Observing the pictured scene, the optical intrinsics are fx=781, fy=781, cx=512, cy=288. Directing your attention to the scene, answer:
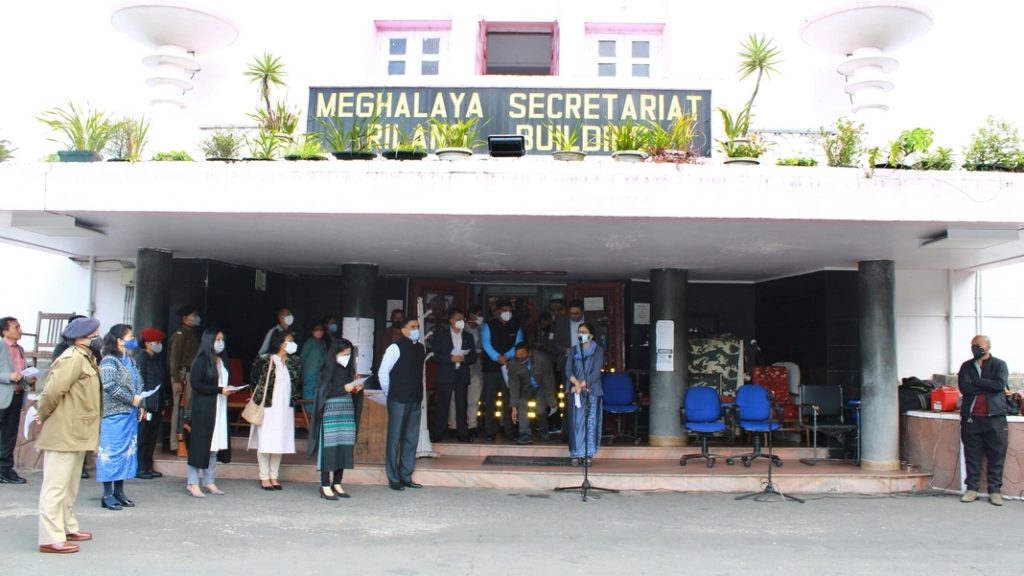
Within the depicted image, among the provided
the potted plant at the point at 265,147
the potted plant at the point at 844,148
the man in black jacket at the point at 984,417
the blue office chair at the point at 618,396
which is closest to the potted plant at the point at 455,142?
the potted plant at the point at 265,147

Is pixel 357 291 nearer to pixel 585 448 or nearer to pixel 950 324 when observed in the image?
pixel 585 448

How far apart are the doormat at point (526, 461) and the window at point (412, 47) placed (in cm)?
585

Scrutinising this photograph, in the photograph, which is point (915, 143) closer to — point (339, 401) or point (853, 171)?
point (853, 171)

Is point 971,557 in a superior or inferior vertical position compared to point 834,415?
inferior

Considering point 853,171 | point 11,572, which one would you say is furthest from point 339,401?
point 853,171

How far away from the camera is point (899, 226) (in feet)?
24.3

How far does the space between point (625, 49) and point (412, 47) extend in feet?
10.7

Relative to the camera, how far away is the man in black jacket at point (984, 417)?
7.99 meters

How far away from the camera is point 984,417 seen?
317 inches

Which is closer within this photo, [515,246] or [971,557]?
[971,557]

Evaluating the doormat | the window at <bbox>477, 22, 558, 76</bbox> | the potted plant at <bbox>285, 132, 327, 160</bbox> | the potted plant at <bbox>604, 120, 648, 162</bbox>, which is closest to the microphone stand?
the doormat

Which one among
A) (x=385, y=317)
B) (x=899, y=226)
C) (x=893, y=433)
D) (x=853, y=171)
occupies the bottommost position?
(x=893, y=433)

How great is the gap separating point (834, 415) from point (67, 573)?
8581 mm

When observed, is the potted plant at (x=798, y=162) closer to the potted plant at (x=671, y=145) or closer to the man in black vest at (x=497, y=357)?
the potted plant at (x=671, y=145)
